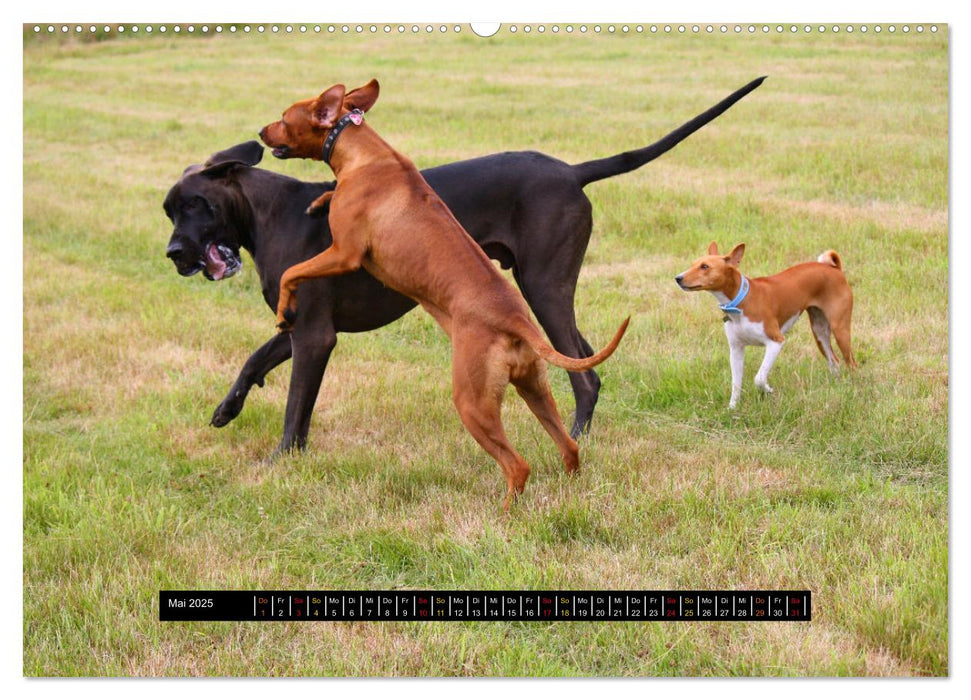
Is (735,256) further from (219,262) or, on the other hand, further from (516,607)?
(516,607)

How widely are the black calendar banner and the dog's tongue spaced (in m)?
2.01

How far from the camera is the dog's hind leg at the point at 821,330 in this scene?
676 centimetres

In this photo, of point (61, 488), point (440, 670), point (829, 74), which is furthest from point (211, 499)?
point (829, 74)

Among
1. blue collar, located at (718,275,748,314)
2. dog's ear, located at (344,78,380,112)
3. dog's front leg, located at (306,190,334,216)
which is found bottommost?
blue collar, located at (718,275,748,314)

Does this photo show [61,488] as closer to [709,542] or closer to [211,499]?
[211,499]

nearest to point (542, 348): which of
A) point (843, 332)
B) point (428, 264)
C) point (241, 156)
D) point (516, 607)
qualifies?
point (428, 264)

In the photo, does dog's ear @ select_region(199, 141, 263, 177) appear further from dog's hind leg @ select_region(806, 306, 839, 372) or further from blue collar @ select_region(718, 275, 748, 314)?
dog's hind leg @ select_region(806, 306, 839, 372)

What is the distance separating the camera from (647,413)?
249 inches

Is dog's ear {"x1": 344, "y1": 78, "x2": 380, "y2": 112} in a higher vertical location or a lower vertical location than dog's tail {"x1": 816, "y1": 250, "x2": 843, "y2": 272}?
higher

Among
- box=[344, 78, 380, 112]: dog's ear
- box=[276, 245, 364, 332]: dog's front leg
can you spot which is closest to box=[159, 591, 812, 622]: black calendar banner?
box=[276, 245, 364, 332]: dog's front leg

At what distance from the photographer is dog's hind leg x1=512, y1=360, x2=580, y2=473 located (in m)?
4.74

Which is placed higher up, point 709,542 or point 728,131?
point 728,131

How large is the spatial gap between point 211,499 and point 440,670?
1913 mm

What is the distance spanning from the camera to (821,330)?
22.4 feet
